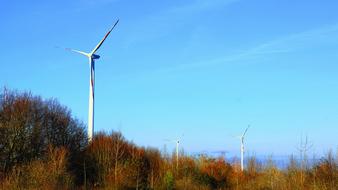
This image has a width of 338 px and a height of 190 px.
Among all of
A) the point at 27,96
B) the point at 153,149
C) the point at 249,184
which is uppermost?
the point at 27,96

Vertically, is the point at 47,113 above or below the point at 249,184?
above

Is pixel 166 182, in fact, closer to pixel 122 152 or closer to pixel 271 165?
pixel 122 152

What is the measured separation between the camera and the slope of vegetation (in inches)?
965

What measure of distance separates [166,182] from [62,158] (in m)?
7.58

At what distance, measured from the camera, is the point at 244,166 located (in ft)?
132

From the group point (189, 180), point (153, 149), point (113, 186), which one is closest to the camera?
point (113, 186)

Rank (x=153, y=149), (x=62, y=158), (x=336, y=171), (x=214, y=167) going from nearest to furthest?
1. (x=336, y=171)
2. (x=62, y=158)
3. (x=153, y=149)
4. (x=214, y=167)

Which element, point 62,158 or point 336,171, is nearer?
point 336,171

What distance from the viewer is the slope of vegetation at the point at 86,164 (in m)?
24.5

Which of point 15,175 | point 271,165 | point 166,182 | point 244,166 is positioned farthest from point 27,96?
point 244,166

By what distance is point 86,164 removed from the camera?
109 ft

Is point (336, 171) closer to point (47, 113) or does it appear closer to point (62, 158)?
point (62, 158)

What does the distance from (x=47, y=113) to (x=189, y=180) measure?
1047 cm

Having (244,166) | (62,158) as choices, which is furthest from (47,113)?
(244,166)
